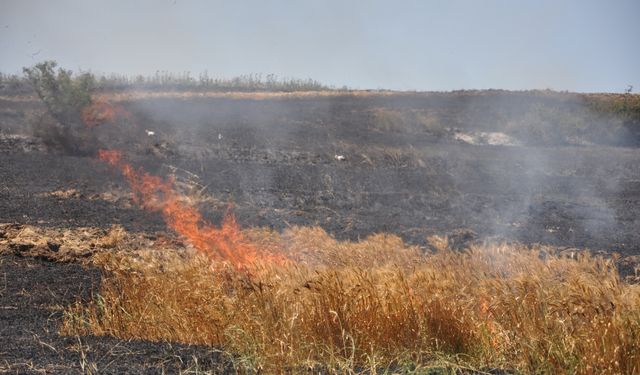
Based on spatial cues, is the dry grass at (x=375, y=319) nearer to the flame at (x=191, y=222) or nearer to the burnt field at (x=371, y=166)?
the flame at (x=191, y=222)

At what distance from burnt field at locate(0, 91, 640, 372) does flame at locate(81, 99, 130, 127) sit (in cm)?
30

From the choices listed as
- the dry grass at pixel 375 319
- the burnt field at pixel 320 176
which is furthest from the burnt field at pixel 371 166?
the dry grass at pixel 375 319

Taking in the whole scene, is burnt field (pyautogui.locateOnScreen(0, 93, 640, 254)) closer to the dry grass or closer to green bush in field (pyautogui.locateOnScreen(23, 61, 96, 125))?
green bush in field (pyautogui.locateOnScreen(23, 61, 96, 125))

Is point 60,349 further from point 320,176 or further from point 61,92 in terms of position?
point 61,92

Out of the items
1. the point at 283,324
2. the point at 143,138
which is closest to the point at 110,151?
the point at 143,138

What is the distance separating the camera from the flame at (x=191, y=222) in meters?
9.55

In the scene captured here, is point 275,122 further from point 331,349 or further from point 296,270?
point 331,349

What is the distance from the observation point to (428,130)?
76.2 ft

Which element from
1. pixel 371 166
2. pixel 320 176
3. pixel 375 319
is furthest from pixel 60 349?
pixel 371 166

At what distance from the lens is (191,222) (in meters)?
11.8

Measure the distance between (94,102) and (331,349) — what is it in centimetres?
1723

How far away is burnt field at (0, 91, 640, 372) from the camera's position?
7684mm

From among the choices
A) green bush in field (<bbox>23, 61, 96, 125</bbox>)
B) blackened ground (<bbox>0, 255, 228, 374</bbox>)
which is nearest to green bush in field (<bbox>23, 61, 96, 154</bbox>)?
green bush in field (<bbox>23, 61, 96, 125</bbox>)

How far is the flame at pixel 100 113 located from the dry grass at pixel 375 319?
40.4ft
